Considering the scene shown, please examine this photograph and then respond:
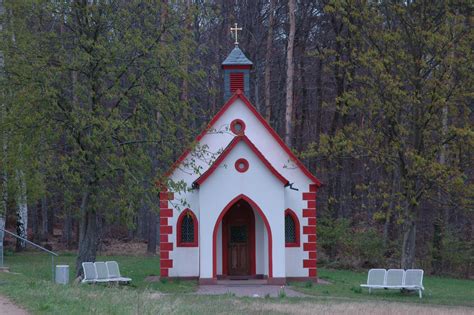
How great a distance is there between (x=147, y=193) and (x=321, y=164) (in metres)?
21.7

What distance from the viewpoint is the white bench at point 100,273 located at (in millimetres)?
22719

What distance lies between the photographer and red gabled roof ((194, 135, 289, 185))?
26.0m

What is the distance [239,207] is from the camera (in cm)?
2802

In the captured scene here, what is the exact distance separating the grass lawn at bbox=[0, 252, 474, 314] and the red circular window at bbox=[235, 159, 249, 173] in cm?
399

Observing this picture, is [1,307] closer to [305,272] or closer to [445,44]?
[445,44]

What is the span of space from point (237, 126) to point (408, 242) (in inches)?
297

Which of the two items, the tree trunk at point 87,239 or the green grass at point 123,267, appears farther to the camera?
the green grass at point 123,267

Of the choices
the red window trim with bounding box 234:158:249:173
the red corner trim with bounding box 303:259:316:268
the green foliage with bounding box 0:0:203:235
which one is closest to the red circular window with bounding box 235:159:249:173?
the red window trim with bounding box 234:158:249:173

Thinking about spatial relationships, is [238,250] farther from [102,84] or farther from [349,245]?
[349,245]

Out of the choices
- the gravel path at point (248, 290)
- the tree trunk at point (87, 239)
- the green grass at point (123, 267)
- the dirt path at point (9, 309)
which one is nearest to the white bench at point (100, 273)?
the tree trunk at point (87, 239)

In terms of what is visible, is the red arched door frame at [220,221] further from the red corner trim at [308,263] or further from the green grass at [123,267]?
the red corner trim at [308,263]

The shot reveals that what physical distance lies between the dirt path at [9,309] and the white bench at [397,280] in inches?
495

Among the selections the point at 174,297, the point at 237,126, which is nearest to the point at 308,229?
the point at 237,126

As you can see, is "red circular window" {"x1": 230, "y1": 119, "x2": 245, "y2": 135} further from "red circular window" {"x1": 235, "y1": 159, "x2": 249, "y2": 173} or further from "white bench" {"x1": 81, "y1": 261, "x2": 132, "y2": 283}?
"white bench" {"x1": 81, "y1": 261, "x2": 132, "y2": 283}
